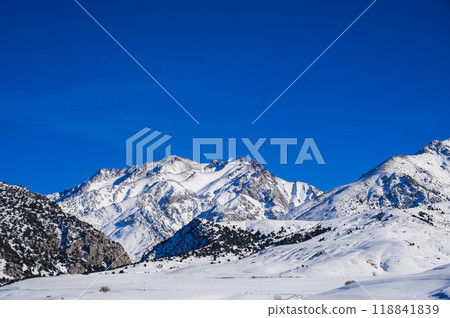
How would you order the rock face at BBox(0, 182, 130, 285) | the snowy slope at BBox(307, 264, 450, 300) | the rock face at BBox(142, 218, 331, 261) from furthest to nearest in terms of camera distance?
1. the rock face at BBox(142, 218, 331, 261)
2. the rock face at BBox(0, 182, 130, 285)
3. the snowy slope at BBox(307, 264, 450, 300)

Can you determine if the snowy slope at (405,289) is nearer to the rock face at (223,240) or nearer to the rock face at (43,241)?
the rock face at (43,241)

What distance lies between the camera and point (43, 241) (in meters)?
107

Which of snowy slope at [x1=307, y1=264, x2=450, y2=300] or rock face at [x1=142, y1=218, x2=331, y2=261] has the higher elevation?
rock face at [x1=142, y1=218, x2=331, y2=261]

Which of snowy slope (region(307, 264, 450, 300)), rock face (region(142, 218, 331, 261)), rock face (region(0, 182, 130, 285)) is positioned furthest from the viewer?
rock face (region(142, 218, 331, 261))

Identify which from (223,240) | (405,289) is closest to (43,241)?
(223,240)

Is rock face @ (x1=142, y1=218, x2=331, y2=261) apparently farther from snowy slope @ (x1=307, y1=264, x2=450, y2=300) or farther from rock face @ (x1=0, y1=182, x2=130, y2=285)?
snowy slope @ (x1=307, y1=264, x2=450, y2=300)

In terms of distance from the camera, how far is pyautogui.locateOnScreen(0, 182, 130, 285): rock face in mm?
96375

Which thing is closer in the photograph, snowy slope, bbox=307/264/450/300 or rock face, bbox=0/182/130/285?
snowy slope, bbox=307/264/450/300

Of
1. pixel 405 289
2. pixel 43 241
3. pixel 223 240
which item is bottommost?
pixel 405 289

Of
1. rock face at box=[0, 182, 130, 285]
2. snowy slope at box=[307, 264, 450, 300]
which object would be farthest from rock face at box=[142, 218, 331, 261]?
snowy slope at box=[307, 264, 450, 300]

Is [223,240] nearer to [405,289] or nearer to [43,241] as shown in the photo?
[43,241]

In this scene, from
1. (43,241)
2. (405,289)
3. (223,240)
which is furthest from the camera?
(223,240)

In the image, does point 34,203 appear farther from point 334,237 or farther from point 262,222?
point 334,237
